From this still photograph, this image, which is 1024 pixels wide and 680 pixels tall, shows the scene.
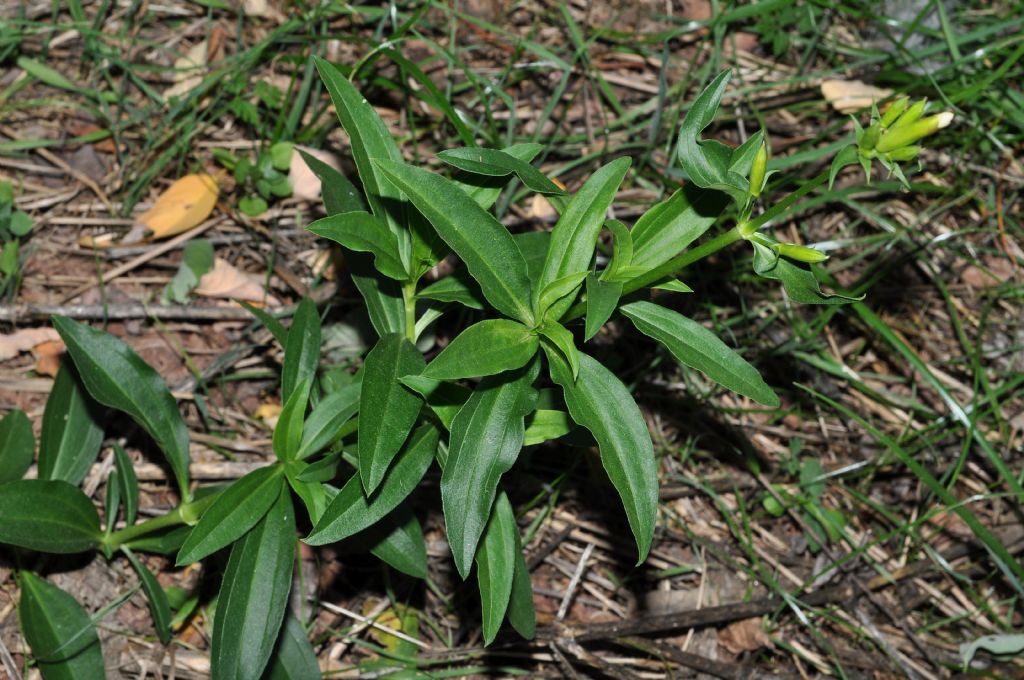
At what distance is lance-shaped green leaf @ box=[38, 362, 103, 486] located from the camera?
3.20 metres

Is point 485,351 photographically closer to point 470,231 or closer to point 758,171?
point 470,231

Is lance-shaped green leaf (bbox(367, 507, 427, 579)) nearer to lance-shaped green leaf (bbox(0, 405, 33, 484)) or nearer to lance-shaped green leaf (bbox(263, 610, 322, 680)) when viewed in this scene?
lance-shaped green leaf (bbox(263, 610, 322, 680))

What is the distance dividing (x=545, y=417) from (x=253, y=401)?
141 centimetres

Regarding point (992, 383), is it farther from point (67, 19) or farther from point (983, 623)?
point (67, 19)

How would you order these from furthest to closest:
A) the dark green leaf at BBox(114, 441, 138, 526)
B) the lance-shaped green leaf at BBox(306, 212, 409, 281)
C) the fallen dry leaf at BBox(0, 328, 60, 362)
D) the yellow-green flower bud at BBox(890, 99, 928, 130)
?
the fallen dry leaf at BBox(0, 328, 60, 362) → the dark green leaf at BBox(114, 441, 138, 526) → the lance-shaped green leaf at BBox(306, 212, 409, 281) → the yellow-green flower bud at BBox(890, 99, 928, 130)

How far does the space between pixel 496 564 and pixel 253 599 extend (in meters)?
0.76

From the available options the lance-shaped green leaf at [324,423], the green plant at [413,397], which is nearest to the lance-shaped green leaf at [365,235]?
the green plant at [413,397]

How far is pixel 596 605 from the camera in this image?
3506mm

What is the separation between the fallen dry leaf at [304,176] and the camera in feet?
12.8

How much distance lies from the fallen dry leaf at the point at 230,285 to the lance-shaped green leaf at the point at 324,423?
95 centimetres

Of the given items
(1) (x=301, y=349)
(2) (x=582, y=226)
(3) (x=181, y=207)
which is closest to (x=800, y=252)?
(2) (x=582, y=226)

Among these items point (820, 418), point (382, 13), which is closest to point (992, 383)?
point (820, 418)

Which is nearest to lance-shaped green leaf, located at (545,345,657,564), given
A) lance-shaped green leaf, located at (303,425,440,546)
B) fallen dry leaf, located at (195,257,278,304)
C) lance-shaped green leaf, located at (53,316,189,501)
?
lance-shaped green leaf, located at (303,425,440,546)

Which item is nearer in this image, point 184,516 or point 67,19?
point 184,516
